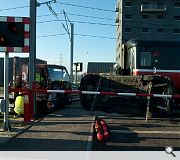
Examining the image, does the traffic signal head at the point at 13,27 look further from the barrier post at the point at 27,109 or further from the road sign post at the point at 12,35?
the barrier post at the point at 27,109

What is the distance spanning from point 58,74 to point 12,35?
22.7 feet

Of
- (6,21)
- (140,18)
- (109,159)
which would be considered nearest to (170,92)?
(6,21)

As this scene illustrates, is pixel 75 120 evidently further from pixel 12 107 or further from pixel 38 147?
pixel 38 147

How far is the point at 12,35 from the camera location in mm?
11188

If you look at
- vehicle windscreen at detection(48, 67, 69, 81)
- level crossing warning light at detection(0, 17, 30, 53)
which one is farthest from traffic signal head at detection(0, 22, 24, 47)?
vehicle windscreen at detection(48, 67, 69, 81)

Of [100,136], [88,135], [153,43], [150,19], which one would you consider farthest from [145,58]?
[150,19]

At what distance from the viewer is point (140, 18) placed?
83.5 metres

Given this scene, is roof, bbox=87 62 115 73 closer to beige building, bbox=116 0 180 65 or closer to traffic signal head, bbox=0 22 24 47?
beige building, bbox=116 0 180 65

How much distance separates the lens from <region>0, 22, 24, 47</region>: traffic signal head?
11.1 metres

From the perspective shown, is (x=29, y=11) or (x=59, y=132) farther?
(x=29, y=11)

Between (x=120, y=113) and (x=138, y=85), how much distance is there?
127cm

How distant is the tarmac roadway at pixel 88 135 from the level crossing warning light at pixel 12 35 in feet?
7.19

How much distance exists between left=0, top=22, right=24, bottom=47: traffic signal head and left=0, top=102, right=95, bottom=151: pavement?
2.25m

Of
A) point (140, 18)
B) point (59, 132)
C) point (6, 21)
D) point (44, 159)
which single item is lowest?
point (59, 132)
